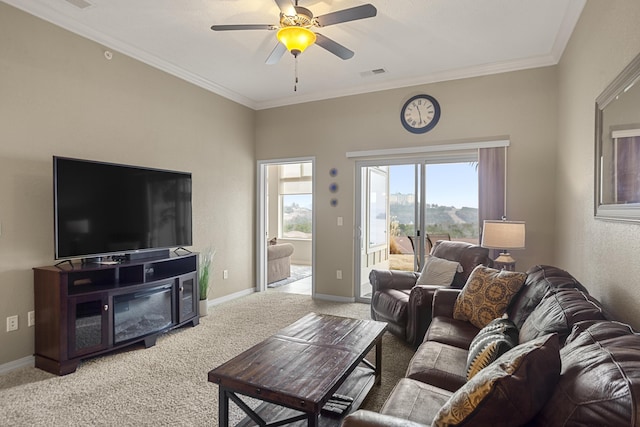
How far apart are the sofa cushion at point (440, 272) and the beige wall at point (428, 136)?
3.48ft

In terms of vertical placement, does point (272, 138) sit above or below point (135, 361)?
above

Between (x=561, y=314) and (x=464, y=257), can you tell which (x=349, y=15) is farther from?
(x=464, y=257)

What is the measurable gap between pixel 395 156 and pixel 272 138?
1978 mm

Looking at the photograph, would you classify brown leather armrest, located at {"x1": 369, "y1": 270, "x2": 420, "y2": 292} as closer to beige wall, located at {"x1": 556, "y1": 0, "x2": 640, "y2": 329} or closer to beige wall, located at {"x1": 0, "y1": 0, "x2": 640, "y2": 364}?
beige wall, located at {"x1": 0, "y1": 0, "x2": 640, "y2": 364}

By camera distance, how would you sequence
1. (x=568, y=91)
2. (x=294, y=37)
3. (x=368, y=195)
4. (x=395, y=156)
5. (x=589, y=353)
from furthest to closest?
(x=368, y=195)
(x=395, y=156)
(x=568, y=91)
(x=294, y=37)
(x=589, y=353)

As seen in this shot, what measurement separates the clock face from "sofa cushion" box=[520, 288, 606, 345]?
2.91m

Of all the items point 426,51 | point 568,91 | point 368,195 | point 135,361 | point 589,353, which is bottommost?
point 135,361

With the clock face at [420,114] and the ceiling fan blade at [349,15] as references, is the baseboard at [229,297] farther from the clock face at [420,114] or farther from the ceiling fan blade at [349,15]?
the ceiling fan blade at [349,15]

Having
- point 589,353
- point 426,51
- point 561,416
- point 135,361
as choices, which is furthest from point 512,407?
point 426,51

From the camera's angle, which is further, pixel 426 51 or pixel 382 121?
pixel 382 121

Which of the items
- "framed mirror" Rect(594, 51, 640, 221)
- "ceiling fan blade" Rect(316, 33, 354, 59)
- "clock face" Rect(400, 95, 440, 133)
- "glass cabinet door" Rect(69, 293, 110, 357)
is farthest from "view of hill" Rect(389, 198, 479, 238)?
"glass cabinet door" Rect(69, 293, 110, 357)

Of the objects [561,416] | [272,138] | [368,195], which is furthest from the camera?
[272,138]

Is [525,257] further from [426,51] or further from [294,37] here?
[294,37]

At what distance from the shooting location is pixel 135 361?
2.96m
